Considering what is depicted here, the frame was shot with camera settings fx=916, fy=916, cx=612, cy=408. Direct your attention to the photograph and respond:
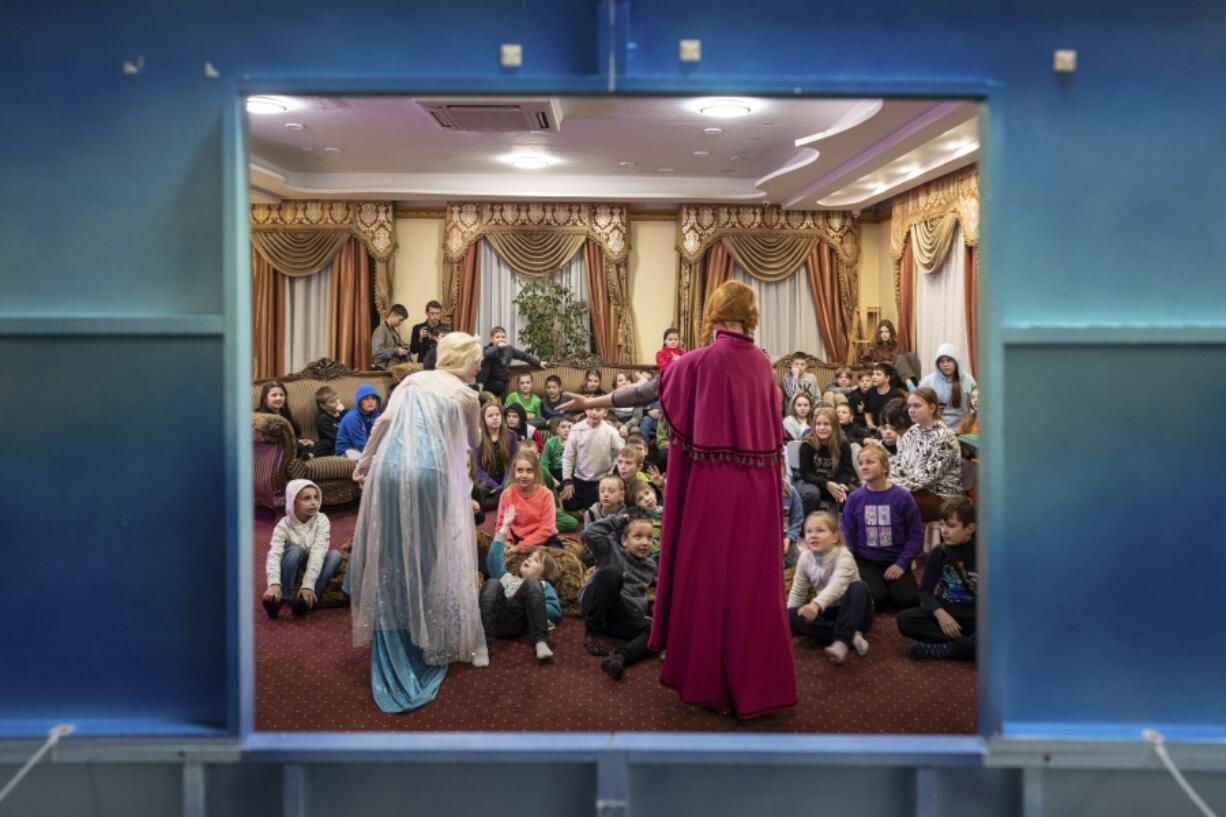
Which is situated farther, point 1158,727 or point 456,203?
point 456,203

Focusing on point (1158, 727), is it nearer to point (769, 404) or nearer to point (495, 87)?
point (769, 404)

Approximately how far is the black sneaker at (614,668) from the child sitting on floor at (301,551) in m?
1.64

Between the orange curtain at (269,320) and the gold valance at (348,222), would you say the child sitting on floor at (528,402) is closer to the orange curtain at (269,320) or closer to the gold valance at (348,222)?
the gold valance at (348,222)

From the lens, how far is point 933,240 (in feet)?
28.2

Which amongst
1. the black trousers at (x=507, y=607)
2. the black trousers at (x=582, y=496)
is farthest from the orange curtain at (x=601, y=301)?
the black trousers at (x=507, y=607)

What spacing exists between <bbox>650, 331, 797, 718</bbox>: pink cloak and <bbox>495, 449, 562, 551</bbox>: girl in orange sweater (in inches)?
58.9

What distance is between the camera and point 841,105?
6637 millimetres

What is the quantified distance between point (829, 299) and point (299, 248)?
5.99m

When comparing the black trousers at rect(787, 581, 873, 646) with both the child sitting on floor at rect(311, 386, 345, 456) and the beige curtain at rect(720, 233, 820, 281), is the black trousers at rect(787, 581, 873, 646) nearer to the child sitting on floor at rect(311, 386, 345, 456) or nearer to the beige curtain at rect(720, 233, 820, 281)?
the child sitting on floor at rect(311, 386, 345, 456)

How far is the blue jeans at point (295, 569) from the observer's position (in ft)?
14.6

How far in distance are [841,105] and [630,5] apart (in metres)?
5.17

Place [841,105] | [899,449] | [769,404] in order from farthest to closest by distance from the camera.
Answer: [841,105] < [899,449] < [769,404]

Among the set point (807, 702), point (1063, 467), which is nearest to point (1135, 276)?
point (1063, 467)

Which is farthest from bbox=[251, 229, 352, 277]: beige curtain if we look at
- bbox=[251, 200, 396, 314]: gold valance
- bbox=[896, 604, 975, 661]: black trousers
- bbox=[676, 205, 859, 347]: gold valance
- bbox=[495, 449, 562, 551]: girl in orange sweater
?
bbox=[896, 604, 975, 661]: black trousers
